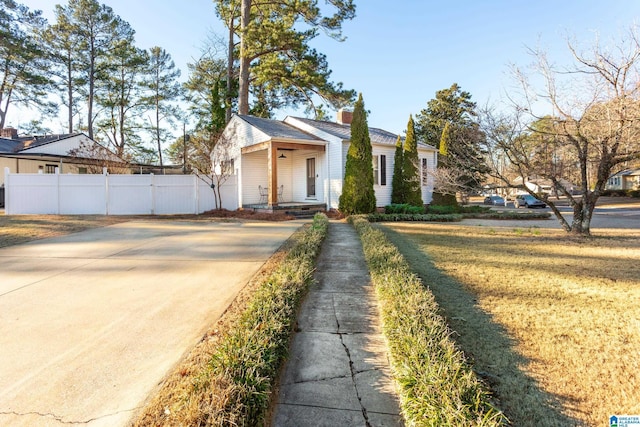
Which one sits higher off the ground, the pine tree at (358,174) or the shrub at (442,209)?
the pine tree at (358,174)

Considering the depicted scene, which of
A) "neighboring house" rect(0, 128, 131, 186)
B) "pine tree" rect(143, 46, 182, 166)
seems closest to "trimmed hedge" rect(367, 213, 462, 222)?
"neighboring house" rect(0, 128, 131, 186)

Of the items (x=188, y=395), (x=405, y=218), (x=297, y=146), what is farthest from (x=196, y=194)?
(x=188, y=395)

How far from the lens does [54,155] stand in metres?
19.5

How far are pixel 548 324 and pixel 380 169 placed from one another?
512 inches

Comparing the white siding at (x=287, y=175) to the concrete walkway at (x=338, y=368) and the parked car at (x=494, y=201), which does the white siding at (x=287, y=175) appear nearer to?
the concrete walkway at (x=338, y=368)

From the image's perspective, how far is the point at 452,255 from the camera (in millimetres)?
6012

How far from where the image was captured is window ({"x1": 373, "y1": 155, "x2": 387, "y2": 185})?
15.5 m

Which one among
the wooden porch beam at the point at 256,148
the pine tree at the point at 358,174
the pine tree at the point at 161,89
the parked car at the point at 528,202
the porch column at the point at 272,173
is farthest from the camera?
the pine tree at the point at 161,89

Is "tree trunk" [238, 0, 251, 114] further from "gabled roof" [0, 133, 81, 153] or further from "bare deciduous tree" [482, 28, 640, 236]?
"bare deciduous tree" [482, 28, 640, 236]

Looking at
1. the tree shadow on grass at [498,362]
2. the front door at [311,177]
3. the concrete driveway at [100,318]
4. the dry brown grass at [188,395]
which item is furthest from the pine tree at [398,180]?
the dry brown grass at [188,395]

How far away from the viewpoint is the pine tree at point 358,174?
42.4ft

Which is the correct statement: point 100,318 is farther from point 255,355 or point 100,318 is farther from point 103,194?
point 103,194

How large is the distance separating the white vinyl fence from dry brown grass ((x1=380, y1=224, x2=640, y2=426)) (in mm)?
11195
